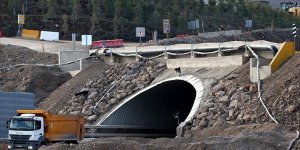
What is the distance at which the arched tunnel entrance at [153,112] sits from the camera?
45094 millimetres

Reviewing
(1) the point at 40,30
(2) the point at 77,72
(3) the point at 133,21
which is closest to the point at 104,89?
(2) the point at 77,72

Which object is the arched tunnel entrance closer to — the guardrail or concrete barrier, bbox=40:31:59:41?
the guardrail

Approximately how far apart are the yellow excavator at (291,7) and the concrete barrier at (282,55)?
86.2 meters

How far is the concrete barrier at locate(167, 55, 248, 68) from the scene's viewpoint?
41469 millimetres

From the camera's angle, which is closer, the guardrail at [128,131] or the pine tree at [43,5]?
the guardrail at [128,131]

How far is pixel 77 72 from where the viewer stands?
53.1 m

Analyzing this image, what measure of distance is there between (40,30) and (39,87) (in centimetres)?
2977

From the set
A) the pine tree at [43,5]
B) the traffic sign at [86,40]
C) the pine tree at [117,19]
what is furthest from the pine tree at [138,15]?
the traffic sign at [86,40]

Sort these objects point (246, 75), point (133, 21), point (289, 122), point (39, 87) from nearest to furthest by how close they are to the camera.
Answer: point (289, 122)
point (246, 75)
point (39, 87)
point (133, 21)

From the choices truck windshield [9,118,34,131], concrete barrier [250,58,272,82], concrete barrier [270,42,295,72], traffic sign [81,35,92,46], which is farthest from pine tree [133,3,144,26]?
truck windshield [9,118,34,131]

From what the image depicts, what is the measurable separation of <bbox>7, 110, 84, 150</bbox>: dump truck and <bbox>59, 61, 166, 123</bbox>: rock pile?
8489 mm

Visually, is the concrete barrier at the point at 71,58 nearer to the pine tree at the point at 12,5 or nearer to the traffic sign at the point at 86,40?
the traffic sign at the point at 86,40

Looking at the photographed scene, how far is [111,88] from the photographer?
155 feet

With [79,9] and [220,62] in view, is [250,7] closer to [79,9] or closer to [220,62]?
[79,9]
